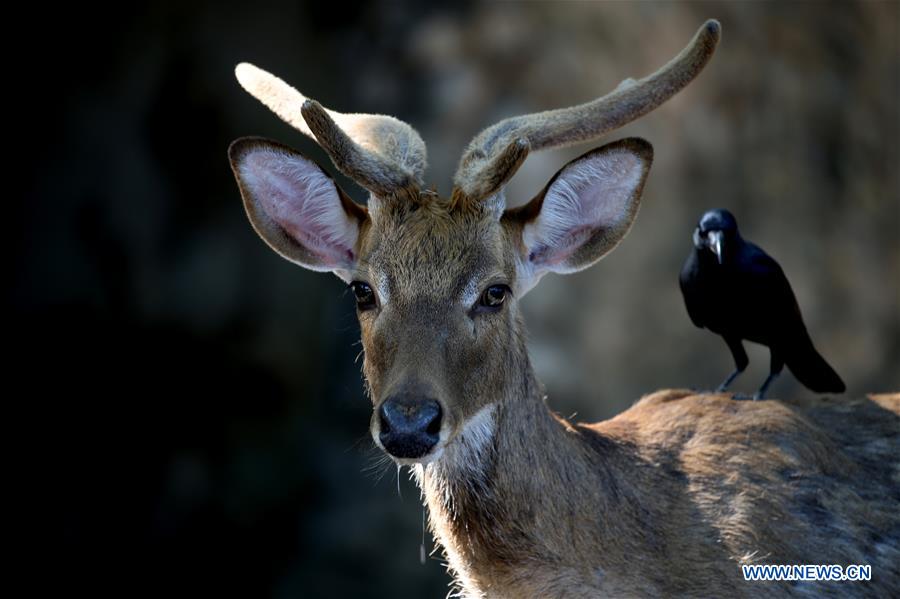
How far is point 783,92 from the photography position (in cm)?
905

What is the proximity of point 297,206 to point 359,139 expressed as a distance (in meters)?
0.32

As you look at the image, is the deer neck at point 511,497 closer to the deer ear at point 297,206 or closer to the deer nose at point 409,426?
the deer nose at point 409,426

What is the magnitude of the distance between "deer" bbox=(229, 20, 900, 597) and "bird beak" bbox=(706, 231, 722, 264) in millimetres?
296

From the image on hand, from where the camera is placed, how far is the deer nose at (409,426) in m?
3.36

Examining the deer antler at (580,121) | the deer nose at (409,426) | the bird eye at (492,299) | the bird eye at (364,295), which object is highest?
the deer antler at (580,121)

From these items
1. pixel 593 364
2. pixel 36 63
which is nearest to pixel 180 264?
pixel 36 63

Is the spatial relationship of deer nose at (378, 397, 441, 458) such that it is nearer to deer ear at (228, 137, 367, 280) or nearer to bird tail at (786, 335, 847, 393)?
deer ear at (228, 137, 367, 280)

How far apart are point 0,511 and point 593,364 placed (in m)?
4.86

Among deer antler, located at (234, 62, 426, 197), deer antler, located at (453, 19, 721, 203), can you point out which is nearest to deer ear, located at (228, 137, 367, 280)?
deer antler, located at (234, 62, 426, 197)

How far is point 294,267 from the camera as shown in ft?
33.8

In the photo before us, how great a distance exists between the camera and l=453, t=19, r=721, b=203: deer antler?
153 inches

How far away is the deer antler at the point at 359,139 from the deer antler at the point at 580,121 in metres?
0.20

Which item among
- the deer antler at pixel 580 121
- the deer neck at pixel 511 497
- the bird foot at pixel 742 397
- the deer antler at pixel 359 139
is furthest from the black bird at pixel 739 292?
the deer antler at pixel 359 139

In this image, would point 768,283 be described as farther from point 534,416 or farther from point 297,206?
point 297,206
